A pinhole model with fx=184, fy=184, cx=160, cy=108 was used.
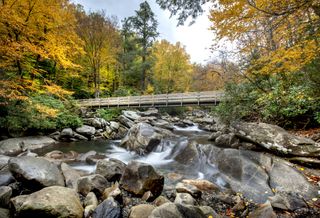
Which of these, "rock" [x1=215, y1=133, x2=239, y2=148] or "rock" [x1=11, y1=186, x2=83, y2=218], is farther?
"rock" [x1=215, y1=133, x2=239, y2=148]

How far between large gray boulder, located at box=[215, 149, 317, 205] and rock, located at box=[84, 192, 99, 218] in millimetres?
3423

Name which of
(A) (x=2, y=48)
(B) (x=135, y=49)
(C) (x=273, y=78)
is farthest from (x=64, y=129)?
(B) (x=135, y=49)

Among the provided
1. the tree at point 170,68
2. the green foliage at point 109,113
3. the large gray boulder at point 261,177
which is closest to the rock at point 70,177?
the large gray boulder at point 261,177

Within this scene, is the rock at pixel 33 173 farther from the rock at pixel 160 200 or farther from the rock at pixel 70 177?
the rock at pixel 160 200

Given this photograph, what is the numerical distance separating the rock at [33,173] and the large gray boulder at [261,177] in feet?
15.2

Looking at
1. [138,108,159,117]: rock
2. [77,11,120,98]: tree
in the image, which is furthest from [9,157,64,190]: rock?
[77,11,120,98]: tree

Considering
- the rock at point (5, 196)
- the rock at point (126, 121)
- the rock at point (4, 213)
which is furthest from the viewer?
the rock at point (126, 121)

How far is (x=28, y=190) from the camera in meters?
4.43

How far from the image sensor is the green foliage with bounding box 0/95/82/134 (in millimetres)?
8750

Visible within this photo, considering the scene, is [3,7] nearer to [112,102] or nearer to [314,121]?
[112,102]

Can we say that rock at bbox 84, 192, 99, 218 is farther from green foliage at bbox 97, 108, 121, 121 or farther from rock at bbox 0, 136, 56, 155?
green foliage at bbox 97, 108, 121, 121

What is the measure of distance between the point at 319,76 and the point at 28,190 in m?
7.90

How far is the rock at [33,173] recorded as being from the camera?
4.35m

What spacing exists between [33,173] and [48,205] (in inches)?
58.1
